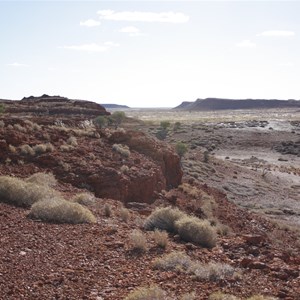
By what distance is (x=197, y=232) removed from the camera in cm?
964

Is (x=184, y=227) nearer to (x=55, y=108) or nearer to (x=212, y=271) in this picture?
(x=212, y=271)

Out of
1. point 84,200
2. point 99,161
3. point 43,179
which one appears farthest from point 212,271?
point 99,161

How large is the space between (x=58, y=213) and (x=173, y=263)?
11.1ft

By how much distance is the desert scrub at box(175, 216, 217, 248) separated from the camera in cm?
948

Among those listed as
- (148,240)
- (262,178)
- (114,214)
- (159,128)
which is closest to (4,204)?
(114,214)

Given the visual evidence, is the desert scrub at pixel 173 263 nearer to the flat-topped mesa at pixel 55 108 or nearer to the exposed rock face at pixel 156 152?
the exposed rock face at pixel 156 152

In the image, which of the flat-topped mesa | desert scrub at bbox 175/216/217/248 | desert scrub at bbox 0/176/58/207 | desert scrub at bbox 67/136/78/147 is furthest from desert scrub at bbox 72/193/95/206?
the flat-topped mesa

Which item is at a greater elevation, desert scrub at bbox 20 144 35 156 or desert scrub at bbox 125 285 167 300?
desert scrub at bbox 20 144 35 156

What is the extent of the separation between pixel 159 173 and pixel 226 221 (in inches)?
140

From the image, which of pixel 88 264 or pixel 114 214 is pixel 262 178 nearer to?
pixel 114 214

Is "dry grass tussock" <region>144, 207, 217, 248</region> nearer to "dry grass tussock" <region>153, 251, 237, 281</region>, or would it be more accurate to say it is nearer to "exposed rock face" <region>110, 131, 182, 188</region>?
"dry grass tussock" <region>153, 251, 237, 281</region>

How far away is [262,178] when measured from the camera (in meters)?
38.1

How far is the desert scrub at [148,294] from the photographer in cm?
593

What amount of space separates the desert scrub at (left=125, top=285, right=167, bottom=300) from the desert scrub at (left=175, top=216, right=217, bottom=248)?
11.2ft
